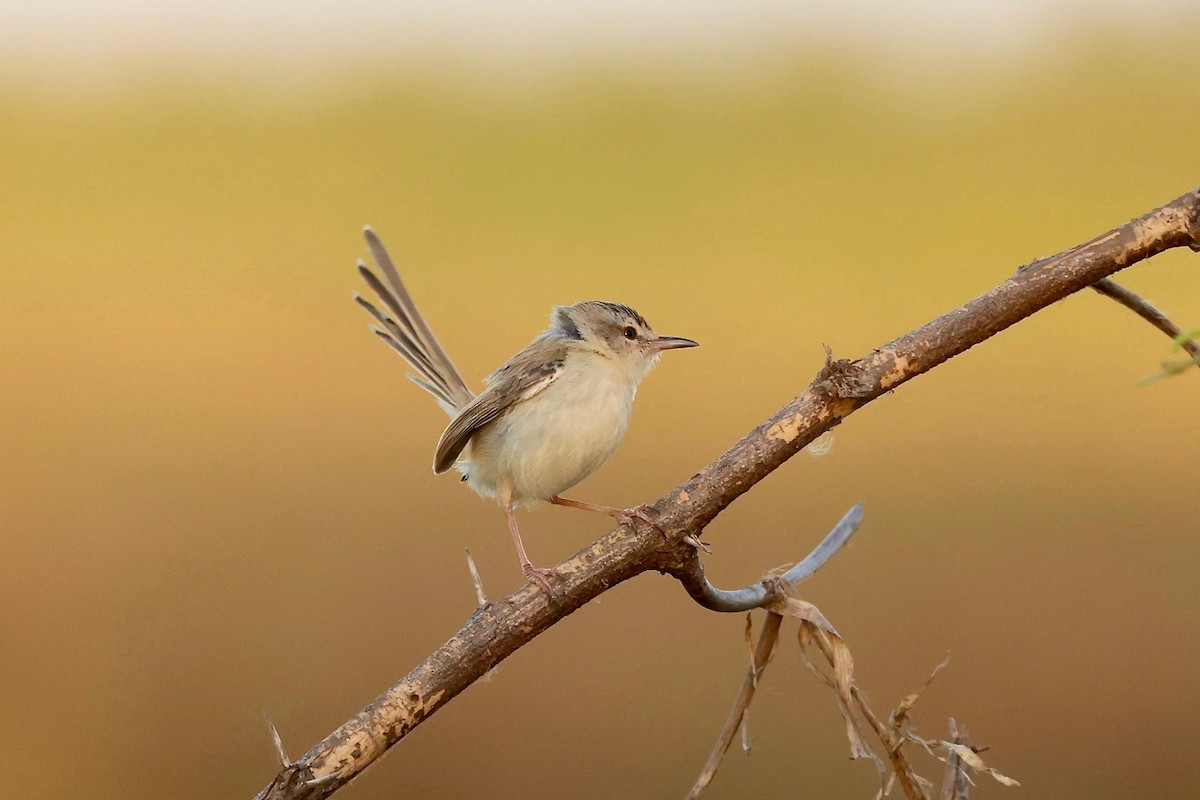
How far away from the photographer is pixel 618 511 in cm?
192

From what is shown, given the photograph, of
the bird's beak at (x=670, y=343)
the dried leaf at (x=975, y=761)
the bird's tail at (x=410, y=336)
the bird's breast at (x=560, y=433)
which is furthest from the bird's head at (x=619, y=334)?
the dried leaf at (x=975, y=761)

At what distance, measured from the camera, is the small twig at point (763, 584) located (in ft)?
4.92

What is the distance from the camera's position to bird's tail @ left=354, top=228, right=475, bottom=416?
90.9 inches

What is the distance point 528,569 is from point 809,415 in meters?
0.74

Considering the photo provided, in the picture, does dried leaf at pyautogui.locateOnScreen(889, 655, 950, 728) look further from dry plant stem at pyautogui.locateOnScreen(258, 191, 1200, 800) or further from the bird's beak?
the bird's beak

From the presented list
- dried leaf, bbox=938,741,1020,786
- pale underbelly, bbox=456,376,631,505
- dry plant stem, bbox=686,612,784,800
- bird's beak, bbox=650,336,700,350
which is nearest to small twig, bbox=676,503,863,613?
dry plant stem, bbox=686,612,784,800

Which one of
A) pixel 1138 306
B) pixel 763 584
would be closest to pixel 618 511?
pixel 763 584

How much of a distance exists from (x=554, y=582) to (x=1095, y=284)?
0.85 m

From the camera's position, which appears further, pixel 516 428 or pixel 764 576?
pixel 516 428

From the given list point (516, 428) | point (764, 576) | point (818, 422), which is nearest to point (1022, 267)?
point (818, 422)

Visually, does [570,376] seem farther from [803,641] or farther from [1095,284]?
[1095,284]

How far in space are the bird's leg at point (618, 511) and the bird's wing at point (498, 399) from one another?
24cm

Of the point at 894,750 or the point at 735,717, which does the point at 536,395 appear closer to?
the point at 735,717

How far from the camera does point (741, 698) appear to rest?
1521 mm
